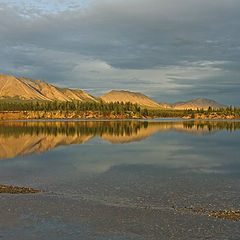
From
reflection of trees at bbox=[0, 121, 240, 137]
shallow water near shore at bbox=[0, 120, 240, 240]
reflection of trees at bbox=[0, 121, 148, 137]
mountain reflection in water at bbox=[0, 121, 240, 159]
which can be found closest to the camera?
shallow water near shore at bbox=[0, 120, 240, 240]

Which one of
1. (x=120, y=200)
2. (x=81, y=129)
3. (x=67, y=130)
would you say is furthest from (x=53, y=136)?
(x=120, y=200)

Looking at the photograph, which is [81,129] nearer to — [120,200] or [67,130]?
[67,130]

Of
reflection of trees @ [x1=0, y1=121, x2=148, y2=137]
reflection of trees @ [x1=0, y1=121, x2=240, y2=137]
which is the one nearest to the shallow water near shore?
reflection of trees @ [x1=0, y1=121, x2=240, y2=137]

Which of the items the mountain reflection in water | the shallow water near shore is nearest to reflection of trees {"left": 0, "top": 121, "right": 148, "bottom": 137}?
the mountain reflection in water

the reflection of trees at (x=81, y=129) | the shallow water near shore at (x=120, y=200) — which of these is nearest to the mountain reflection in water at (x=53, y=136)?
the reflection of trees at (x=81, y=129)

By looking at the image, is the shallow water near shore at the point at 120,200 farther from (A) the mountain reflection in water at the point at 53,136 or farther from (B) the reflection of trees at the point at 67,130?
(B) the reflection of trees at the point at 67,130

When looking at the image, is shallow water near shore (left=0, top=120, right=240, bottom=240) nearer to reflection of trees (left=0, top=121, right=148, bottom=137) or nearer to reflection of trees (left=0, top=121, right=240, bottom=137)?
reflection of trees (left=0, top=121, right=240, bottom=137)

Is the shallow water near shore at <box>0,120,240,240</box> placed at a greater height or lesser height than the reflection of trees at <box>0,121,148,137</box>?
lesser

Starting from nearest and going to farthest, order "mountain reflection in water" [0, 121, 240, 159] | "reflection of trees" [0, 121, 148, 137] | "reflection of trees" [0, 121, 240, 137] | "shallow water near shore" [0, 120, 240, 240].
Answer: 1. "shallow water near shore" [0, 120, 240, 240]
2. "mountain reflection in water" [0, 121, 240, 159]
3. "reflection of trees" [0, 121, 148, 137]
4. "reflection of trees" [0, 121, 240, 137]

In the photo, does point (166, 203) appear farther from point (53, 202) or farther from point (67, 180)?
point (67, 180)

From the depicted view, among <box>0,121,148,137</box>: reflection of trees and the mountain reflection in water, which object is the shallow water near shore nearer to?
the mountain reflection in water

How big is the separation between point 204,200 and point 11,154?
121ft

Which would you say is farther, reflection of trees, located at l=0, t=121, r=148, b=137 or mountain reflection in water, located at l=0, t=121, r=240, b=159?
reflection of trees, located at l=0, t=121, r=148, b=137

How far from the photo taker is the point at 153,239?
1545cm
